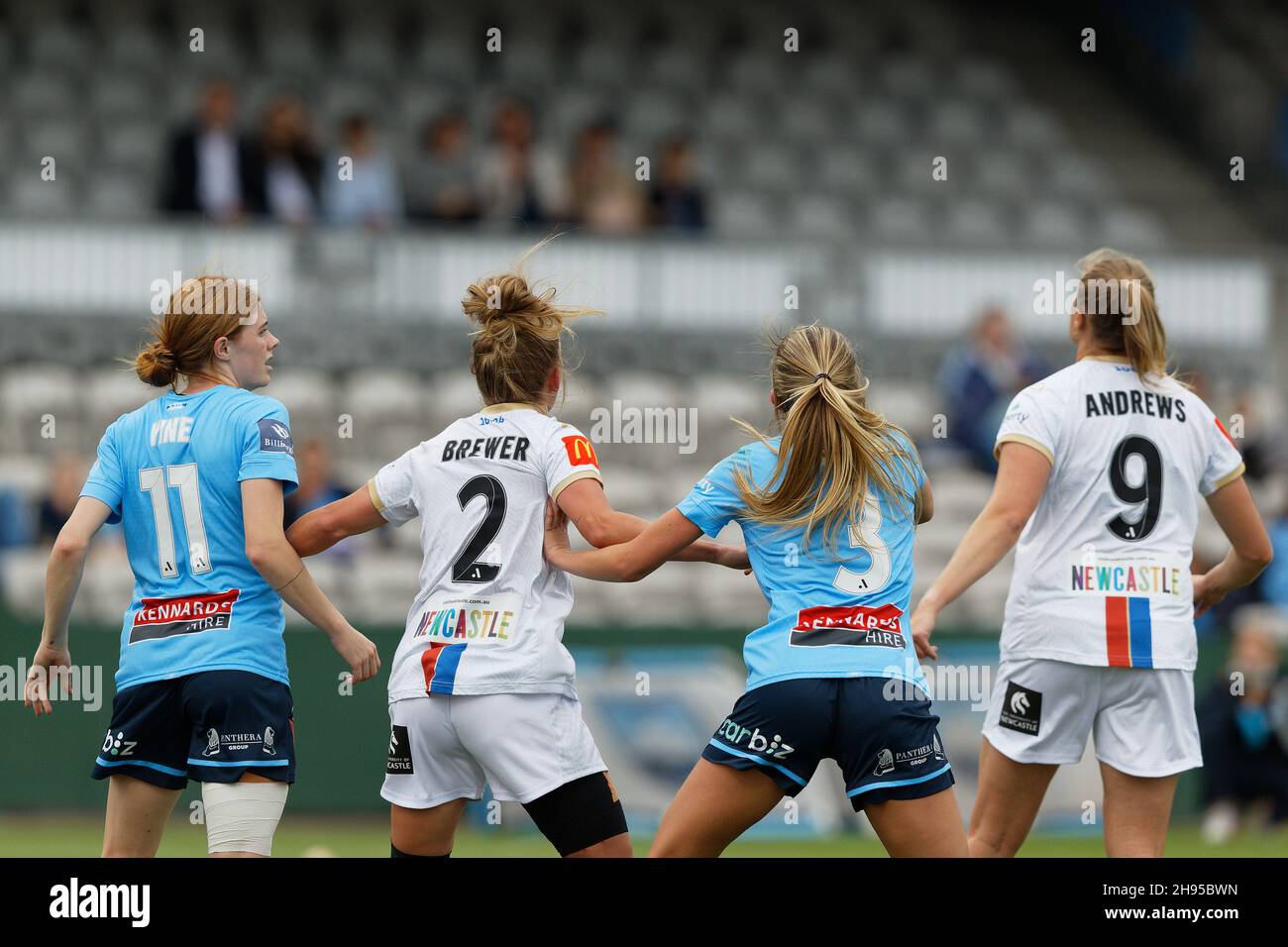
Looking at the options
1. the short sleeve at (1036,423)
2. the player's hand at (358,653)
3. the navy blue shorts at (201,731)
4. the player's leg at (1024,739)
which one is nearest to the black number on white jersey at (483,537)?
the player's hand at (358,653)

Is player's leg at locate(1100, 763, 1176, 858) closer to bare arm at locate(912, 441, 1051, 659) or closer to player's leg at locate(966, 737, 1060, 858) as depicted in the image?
player's leg at locate(966, 737, 1060, 858)

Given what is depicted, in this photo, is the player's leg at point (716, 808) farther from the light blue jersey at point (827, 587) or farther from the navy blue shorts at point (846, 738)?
the light blue jersey at point (827, 587)

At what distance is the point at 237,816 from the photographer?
486 centimetres

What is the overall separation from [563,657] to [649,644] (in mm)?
5581

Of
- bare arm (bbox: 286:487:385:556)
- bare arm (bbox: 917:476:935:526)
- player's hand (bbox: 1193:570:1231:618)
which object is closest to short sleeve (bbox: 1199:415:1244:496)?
player's hand (bbox: 1193:570:1231:618)

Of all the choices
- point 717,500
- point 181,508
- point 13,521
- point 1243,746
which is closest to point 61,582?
point 181,508

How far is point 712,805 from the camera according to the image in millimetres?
4918

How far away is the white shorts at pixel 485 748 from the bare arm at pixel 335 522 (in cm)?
56

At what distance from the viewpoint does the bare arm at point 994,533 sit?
17.1ft
